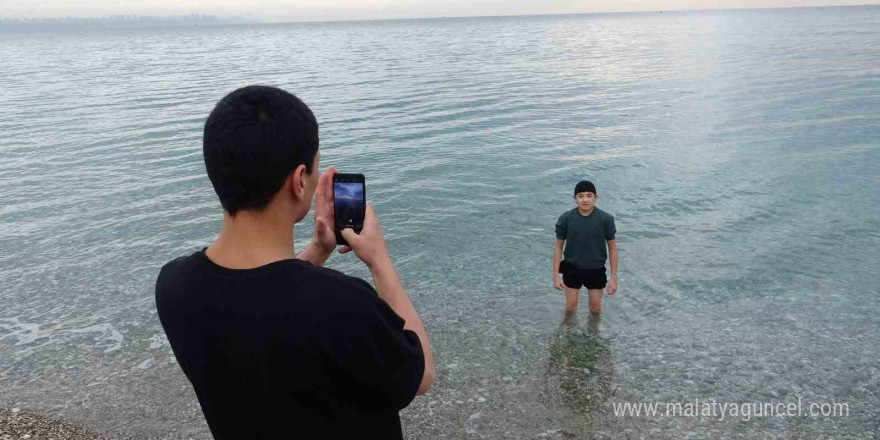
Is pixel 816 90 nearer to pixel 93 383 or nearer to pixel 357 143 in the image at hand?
pixel 357 143

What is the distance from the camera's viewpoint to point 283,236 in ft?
6.61

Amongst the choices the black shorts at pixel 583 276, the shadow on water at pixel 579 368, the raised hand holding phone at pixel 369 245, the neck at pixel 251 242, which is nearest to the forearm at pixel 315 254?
the raised hand holding phone at pixel 369 245

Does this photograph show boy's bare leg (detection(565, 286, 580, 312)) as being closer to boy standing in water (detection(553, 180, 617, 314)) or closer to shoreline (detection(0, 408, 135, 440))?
boy standing in water (detection(553, 180, 617, 314))

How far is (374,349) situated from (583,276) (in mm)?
6859

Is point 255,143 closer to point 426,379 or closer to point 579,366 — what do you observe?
point 426,379

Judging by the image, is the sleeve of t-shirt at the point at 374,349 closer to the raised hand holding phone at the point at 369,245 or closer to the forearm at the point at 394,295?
the forearm at the point at 394,295

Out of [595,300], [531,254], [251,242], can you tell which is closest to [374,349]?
[251,242]

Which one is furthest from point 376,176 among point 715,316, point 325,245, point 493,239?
point 325,245

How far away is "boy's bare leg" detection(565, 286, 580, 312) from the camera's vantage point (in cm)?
906

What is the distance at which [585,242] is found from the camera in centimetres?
803

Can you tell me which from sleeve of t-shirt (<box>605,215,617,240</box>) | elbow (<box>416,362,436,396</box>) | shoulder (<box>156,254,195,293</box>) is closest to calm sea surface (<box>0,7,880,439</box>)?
sleeve of t-shirt (<box>605,215,617,240</box>)

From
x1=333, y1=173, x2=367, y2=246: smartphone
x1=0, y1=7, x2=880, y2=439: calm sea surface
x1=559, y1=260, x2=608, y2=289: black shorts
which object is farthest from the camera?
x1=559, y1=260, x2=608, y2=289: black shorts

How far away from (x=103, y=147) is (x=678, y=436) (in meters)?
22.7

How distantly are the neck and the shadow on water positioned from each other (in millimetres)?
5698
